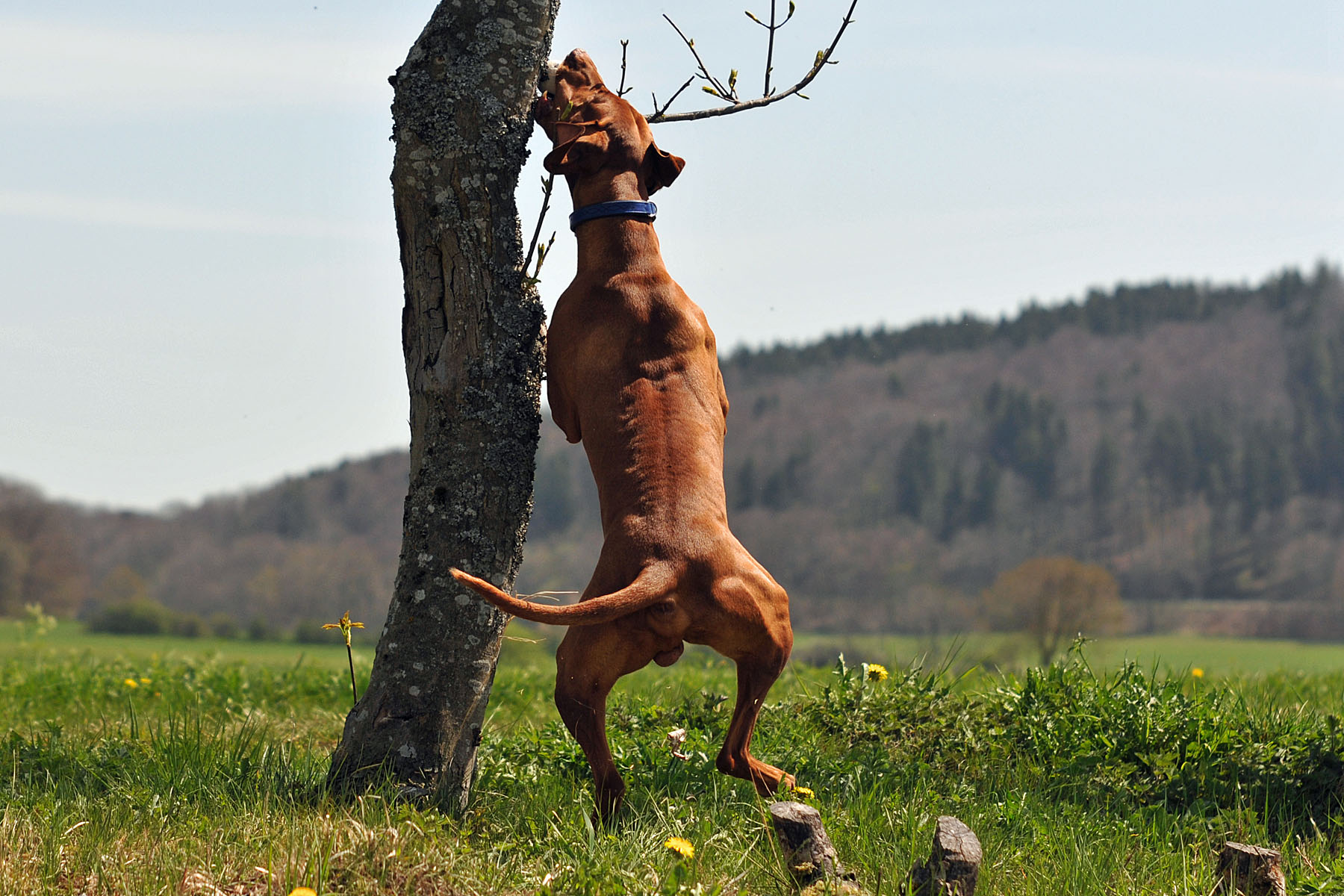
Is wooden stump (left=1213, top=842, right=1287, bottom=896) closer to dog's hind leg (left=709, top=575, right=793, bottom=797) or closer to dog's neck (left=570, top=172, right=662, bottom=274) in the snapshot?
dog's hind leg (left=709, top=575, right=793, bottom=797)

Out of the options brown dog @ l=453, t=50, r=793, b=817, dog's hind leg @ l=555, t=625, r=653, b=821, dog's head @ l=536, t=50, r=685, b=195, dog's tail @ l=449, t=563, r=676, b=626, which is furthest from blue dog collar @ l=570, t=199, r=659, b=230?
dog's hind leg @ l=555, t=625, r=653, b=821

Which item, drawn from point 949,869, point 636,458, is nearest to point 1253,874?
point 949,869

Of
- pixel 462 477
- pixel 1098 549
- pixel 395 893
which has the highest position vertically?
pixel 462 477

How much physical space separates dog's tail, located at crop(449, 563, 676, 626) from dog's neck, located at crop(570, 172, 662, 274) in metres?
1.03

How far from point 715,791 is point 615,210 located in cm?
190

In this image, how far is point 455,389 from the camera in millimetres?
3609

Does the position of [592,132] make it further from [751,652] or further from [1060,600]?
[1060,600]

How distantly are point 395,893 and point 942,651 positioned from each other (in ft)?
11.1

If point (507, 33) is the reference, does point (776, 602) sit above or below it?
below

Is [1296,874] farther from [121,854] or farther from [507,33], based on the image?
[507,33]

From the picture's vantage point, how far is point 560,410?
3629 mm

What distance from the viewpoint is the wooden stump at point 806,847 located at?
285 cm

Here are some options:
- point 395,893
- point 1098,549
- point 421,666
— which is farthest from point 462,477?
point 1098,549

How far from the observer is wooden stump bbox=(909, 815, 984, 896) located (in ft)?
9.06
